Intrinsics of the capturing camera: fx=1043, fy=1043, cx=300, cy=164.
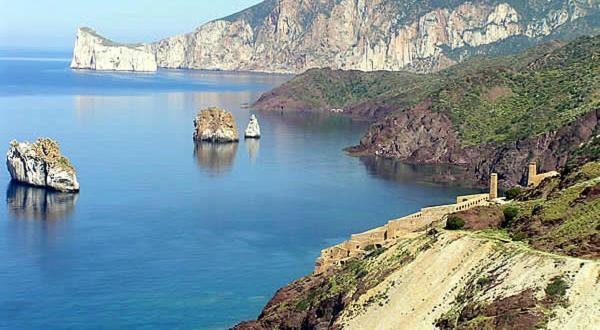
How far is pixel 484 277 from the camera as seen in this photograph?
7306 centimetres

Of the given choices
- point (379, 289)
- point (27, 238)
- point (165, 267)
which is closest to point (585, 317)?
point (379, 289)

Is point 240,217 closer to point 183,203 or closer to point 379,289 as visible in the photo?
point 183,203

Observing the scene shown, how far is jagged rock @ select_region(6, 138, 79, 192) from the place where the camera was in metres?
180

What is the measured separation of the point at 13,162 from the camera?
7357 inches

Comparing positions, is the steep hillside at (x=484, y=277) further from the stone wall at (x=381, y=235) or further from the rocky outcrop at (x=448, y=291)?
the stone wall at (x=381, y=235)

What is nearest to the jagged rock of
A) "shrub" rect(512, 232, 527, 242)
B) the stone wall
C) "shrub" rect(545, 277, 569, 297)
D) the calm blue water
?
the calm blue water

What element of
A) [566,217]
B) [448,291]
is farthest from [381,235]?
[448,291]

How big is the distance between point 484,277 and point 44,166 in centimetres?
12404

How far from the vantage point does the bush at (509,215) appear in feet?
274

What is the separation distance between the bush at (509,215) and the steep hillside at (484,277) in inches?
5.4

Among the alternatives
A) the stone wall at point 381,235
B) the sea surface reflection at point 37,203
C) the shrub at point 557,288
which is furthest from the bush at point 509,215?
the sea surface reflection at point 37,203

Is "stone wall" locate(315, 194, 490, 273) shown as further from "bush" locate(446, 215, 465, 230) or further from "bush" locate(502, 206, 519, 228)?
"bush" locate(446, 215, 465, 230)

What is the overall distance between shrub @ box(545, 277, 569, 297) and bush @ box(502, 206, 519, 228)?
50.4 feet

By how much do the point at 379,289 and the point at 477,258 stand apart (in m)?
8.03
